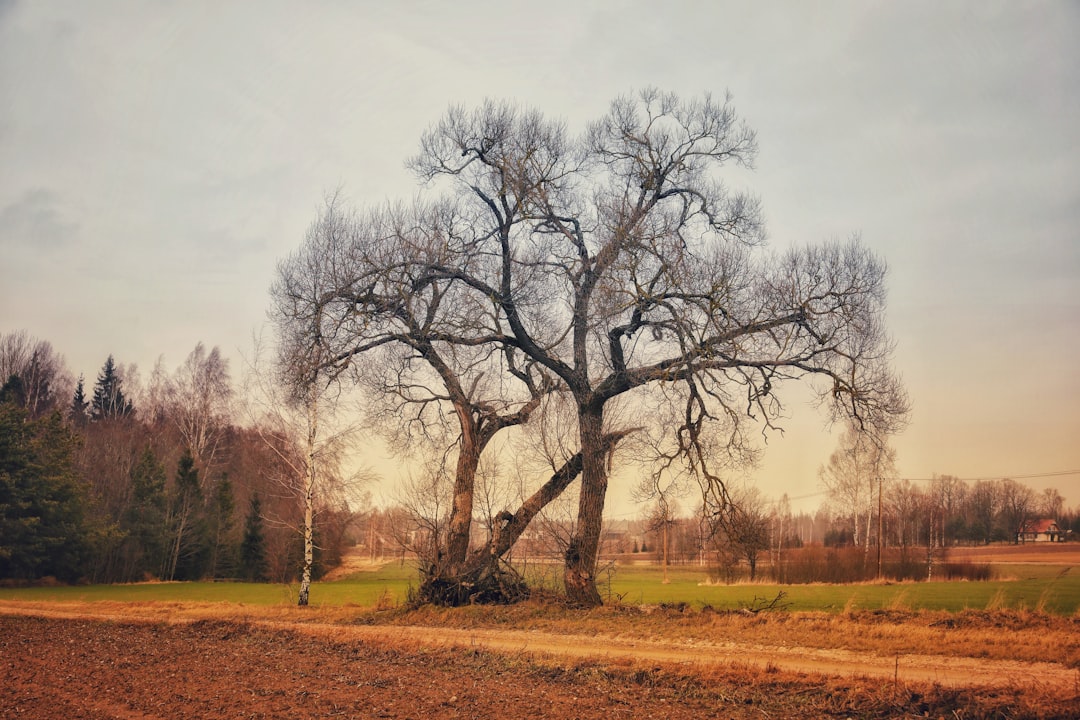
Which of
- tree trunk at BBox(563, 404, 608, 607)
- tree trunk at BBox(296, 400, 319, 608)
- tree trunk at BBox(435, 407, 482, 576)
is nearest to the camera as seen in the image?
tree trunk at BBox(563, 404, 608, 607)

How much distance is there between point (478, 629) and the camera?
16.4 m

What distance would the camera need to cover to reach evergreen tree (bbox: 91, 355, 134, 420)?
6431cm

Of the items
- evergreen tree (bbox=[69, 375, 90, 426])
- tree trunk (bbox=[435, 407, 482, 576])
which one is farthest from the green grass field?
evergreen tree (bbox=[69, 375, 90, 426])

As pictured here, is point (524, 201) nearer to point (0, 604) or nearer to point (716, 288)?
point (716, 288)

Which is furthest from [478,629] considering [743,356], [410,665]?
[743,356]

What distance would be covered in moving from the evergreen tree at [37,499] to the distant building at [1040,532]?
44.9 m

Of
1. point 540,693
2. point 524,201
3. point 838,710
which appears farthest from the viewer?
point 524,201

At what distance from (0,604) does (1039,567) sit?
40.7 meters

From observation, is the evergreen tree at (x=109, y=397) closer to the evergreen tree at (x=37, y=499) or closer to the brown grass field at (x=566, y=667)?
the evergreen tree at (x=37, y=499)

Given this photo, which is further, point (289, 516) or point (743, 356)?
point (289, 516)

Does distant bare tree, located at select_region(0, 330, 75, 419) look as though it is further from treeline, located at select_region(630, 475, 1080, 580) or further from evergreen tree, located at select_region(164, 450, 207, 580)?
treeline, located at select_region(630, 475, 1080, 580)

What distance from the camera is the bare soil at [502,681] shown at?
934cm

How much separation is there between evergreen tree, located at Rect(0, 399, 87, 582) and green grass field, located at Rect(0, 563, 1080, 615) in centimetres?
160

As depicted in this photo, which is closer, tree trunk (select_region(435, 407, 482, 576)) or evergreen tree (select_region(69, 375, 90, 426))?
tree trunk (select_region(435, 407, 482, 576))
